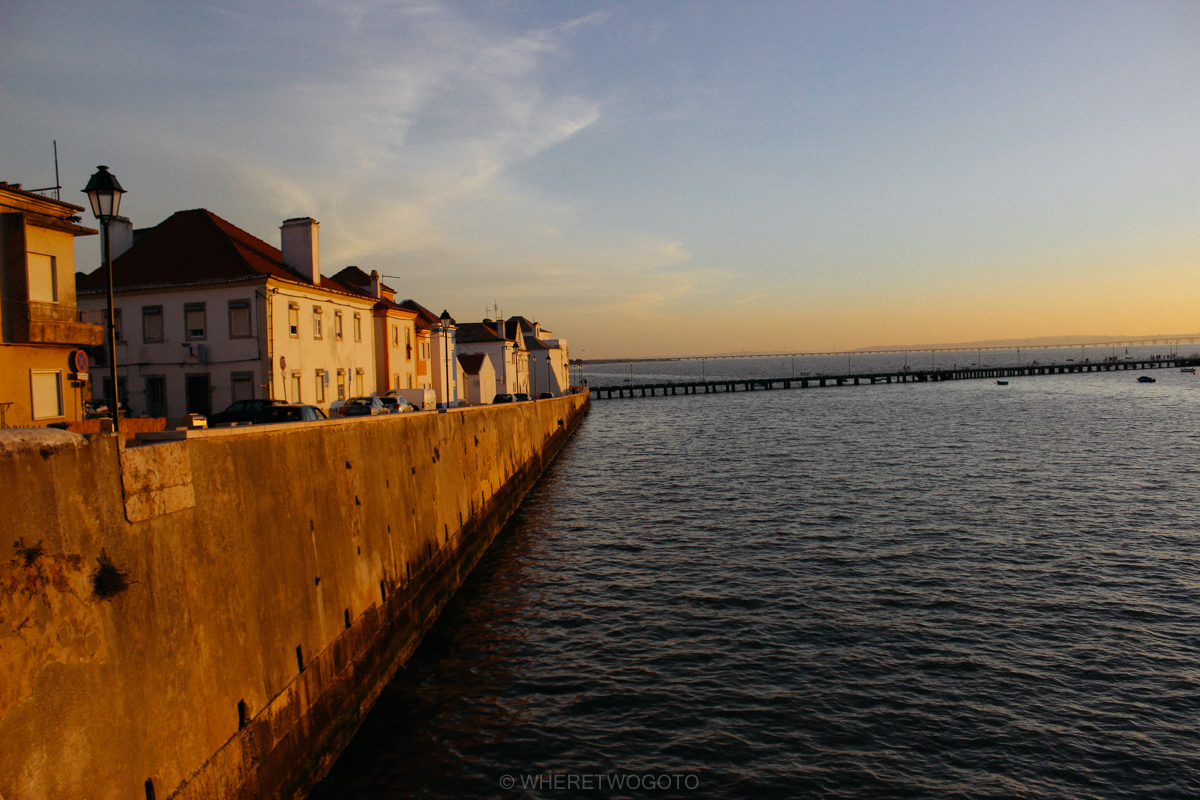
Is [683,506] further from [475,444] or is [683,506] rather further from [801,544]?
[475,444]

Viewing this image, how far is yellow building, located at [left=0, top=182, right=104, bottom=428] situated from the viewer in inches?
782

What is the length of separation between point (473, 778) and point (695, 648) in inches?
221

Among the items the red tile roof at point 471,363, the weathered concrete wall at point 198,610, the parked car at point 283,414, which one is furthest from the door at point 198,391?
the red tile roof at point 471,363

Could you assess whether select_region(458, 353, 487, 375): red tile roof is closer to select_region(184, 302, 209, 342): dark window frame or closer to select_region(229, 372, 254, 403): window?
select_region(229, 372, 254, 403): window

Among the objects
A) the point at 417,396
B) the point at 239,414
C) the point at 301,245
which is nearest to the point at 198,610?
Answer: the point at 239,414

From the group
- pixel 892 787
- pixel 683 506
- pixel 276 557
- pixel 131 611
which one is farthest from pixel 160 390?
pixel 892 787

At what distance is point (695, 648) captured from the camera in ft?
46.3

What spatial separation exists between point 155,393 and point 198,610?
2741cm

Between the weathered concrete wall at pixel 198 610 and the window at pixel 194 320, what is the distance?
65.8 ft

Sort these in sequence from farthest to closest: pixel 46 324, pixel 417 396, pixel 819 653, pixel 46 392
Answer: pixel 417 396 < pixel 46 392 < pixel 46 324 < pixel 819 653

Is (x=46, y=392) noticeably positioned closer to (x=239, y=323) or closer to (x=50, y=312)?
(x=50, y=312)

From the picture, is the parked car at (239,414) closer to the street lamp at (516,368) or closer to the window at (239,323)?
the window at (239,323)

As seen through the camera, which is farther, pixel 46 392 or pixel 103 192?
pixel 46 392

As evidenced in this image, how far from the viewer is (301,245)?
33312 millimetres
